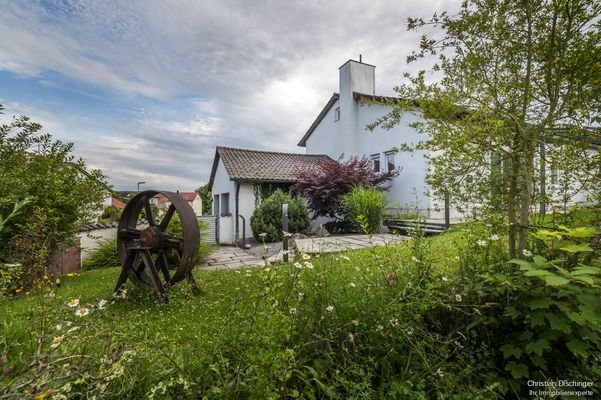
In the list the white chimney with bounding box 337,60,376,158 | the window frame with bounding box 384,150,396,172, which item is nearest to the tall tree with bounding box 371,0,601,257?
the window frame with bounding box 384,150,396,172

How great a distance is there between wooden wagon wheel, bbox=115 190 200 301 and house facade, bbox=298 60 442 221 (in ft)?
29.8

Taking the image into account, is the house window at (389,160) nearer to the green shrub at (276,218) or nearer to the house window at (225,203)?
the green shrub at (276,218)

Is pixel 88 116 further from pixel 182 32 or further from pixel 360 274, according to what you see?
pixel 360 274

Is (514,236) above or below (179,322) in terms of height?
above

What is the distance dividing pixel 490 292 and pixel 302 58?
7.04 meters

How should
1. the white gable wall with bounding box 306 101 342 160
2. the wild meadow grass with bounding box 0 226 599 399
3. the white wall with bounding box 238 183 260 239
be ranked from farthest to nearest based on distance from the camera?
1. the white gable wall with bounding box 306 101 342 160
2. the white wall with bounding box 238 183 260 239
3. the wild meadow grass with bounding box 0 226 599 399

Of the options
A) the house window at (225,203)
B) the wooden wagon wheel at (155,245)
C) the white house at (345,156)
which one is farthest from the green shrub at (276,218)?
the wooden wagon wheel at (155,245)

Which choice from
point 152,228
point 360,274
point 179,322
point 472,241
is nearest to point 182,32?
point 152,228

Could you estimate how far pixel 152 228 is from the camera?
401 centimetres

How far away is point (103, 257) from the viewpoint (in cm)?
692

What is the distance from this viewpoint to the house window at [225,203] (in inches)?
496

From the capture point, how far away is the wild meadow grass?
1.17m

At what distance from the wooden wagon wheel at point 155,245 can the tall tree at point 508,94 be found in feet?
10.1

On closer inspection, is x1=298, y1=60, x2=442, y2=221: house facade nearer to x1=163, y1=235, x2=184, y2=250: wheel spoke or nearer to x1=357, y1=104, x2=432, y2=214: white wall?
x1=357, y1=104, x2=432, y2=214: white wall
